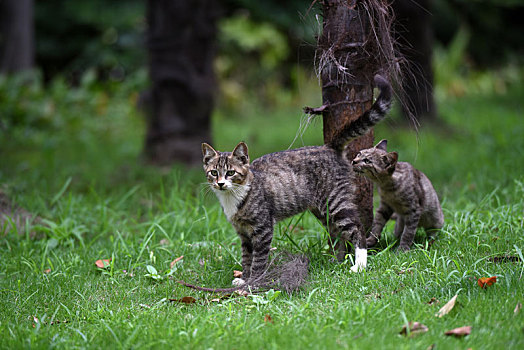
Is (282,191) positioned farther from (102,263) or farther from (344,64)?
(102,263)

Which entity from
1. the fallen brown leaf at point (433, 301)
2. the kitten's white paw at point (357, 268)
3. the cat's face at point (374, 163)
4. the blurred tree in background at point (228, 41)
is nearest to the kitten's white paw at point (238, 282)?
the kitten's white paw at point (357, 268)

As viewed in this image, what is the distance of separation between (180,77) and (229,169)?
154 inches

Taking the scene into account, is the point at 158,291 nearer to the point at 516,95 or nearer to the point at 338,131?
the point at 338,131

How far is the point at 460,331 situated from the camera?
297cm

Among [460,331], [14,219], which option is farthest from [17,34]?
[460,331]

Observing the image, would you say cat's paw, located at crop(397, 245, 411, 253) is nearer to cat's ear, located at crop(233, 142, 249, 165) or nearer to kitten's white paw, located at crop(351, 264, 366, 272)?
kitten's white paw, located at crop(351, 264, 366, 272)

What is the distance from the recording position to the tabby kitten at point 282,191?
4184 mm

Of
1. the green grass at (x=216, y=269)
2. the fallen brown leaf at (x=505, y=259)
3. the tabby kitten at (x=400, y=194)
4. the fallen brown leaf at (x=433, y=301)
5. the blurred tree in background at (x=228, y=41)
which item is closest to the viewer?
the green grass at (x=216, y=269)

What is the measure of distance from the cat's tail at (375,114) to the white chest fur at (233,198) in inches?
36.3

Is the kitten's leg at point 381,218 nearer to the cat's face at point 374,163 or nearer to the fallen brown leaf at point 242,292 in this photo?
the cat's face at point 374,163

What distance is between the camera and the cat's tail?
12.9 feet

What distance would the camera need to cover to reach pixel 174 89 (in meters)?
7.78

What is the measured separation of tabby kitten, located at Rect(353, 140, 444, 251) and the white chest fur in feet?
2.95

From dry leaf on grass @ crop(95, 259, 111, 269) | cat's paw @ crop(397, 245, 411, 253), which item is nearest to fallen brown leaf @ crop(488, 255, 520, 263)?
cat's paw @ crop(397, 245, 411, 253)
